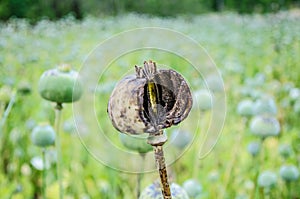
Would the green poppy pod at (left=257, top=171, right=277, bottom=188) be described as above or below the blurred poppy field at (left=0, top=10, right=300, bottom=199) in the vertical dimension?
below

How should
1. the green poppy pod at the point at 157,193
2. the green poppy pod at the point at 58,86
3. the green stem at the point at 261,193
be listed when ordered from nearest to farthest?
the green poppy pod at the point at 157,193 < the green poppy pod at the point at 58,86 < the green stem at the point at 261,193

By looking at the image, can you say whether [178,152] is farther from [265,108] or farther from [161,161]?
[161,161]

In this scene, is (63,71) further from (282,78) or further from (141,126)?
(282,78)

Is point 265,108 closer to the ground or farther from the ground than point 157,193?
farther from the ground

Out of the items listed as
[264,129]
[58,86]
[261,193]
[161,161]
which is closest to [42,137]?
[58,86]

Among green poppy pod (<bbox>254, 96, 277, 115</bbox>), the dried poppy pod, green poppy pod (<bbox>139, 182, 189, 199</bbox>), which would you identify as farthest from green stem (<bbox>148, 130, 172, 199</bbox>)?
green poppy pod (<bbox>254, 96, 277, 115</bbox>)

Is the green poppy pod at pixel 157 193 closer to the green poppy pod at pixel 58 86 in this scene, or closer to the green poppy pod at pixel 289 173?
the green poppy pod at pixel 58 86

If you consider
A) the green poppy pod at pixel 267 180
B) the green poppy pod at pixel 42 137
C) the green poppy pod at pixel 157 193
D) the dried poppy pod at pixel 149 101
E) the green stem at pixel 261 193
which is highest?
the green poppy pod at pixel 42 137

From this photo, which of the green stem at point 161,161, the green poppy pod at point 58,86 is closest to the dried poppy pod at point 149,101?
the green stem at point 161,161

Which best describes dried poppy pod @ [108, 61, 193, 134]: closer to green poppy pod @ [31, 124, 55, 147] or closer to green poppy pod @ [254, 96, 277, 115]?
green poppy pod @ [31, 124, 55, 147]
